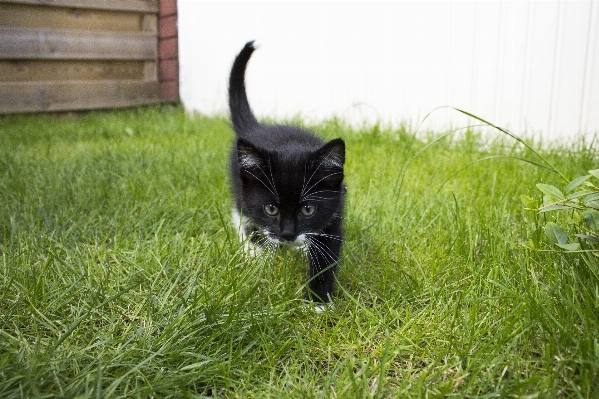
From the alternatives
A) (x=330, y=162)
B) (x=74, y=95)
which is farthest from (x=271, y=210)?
(x=74, y=95)

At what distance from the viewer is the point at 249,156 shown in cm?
154

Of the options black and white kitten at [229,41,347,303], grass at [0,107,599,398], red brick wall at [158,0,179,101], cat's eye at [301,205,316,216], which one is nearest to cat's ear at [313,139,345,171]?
black and white kitten at [229,41,347,303]

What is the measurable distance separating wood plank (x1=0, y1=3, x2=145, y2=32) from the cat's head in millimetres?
1878

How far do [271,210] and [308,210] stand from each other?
5.1 inches

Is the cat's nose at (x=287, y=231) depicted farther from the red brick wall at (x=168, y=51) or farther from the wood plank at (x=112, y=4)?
the red brick wall at (x=168, y=51)

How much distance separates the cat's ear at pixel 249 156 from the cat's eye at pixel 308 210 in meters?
0.20

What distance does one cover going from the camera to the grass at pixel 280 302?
3.46ft

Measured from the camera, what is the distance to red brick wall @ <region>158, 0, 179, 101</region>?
3.83m

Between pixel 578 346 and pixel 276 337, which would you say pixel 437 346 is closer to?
pixel 578 346

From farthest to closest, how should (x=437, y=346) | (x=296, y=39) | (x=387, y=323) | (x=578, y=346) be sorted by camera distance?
(x=296, y=39)
(x=387, y=323)
(x=437, y=346)
(x=578, y=346)

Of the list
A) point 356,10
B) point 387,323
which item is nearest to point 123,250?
point 387,323

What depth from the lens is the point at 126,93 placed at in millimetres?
4082

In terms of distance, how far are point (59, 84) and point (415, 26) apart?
269 cm

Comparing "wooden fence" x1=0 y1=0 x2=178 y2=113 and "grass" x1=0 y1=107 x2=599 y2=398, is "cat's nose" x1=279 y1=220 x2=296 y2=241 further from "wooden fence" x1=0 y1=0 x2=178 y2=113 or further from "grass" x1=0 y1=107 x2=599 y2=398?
"wooden fence" x1=0 y1=0 x2=178 y2=113
